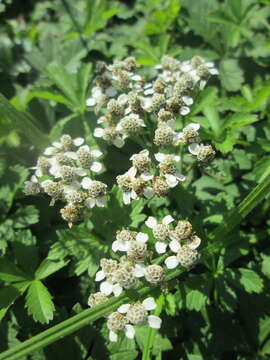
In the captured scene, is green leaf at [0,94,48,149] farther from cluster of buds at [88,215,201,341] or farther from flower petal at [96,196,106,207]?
cluster of buds at [88,215,201,341]

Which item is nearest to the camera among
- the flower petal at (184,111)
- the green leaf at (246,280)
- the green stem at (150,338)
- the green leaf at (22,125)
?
the green stem at (150,338)

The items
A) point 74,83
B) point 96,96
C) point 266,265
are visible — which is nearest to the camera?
point 266,265

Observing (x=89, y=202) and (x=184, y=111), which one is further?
(x=184, y=111)

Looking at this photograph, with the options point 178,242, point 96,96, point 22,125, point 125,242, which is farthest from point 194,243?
point 22,125

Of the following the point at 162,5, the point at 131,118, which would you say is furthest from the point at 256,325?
the point at 162,5

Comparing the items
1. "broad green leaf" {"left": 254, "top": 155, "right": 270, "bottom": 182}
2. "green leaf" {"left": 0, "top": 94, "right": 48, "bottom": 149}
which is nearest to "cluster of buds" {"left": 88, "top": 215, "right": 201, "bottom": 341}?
"broad green leaf" {"left": 254, "top": 155, "right": 270, "bottom": 182}

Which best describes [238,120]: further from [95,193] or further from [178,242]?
[95,193]

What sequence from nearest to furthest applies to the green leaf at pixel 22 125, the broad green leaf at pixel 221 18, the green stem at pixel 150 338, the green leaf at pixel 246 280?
the green stem at pixel 150 338
the green leaf at pixel 246 280
the green leaf at pixel 22 125
the broad green leaf at pixel 221 18

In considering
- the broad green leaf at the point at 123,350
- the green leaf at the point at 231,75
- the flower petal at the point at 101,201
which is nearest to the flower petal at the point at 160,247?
the flower petal at the point at 101,201

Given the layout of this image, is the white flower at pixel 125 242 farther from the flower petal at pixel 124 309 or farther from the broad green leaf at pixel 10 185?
the broad green leaf at pixel 10 185
